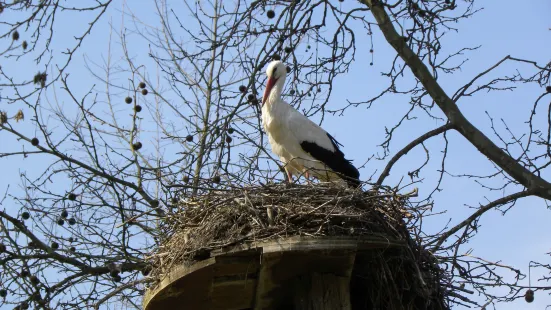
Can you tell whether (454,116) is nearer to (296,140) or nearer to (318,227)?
(296,140)

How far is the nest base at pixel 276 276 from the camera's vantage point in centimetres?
508

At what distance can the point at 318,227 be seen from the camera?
5281 mm

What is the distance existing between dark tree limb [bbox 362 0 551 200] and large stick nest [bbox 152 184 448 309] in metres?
1.47

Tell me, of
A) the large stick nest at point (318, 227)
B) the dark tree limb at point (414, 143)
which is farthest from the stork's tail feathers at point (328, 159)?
the large stick nest at point (318, 227)

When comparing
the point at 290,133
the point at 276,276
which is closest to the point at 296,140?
the point at 290,133

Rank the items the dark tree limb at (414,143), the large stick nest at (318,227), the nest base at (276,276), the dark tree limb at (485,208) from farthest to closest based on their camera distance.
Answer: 1. the dark tree limb at (414,143)
2. the dark tree limb at (485,208)
3. the large stick nest at (318,227)
4. the nest base at (276,276)

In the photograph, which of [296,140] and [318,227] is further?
[296,140]

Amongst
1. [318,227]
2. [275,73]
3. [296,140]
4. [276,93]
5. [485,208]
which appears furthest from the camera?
[275,73]

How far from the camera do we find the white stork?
839 centimetres

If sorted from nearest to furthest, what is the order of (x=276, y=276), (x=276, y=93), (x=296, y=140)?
(x=276, y=276)
(x=296, y=140)
(x=276, y=93)

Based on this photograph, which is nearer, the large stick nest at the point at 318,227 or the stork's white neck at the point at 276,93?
the large stick nest at the point at 318,227

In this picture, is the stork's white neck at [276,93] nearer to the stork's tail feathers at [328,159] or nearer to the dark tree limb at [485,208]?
the stork's tail feathers at [328,159]

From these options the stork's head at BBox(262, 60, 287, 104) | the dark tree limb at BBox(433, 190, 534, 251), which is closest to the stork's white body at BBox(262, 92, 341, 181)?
the stork's head at BBox(262, 60, 287, 104)

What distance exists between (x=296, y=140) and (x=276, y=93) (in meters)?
0.52
